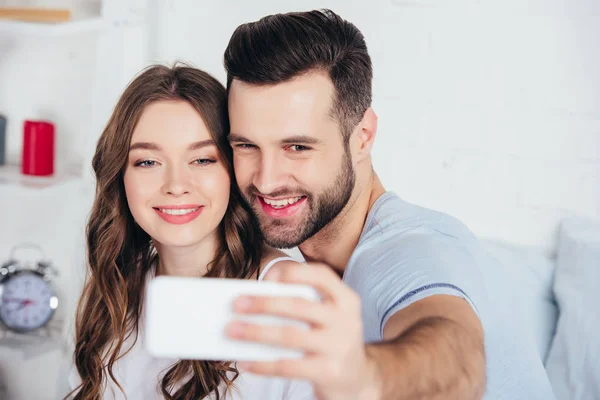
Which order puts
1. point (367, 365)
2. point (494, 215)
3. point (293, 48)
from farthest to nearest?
1. point (494, 215)
2. point (293, 48)
3. point (367, 365)

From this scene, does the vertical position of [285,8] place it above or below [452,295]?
above

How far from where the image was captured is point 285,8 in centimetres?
217

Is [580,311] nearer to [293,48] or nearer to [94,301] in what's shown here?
[293,48]

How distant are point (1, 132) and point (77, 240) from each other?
403 mm

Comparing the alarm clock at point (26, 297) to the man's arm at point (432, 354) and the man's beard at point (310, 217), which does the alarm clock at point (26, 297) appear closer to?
the man's beard at point (310, 217)

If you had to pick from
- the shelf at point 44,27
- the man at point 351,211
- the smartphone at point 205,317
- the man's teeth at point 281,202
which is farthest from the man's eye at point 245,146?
the shelf at point 44,27

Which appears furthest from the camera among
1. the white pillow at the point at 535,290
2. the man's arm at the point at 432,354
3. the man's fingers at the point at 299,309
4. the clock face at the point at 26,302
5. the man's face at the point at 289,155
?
the clock face at the point at 26,302

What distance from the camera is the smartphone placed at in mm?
656

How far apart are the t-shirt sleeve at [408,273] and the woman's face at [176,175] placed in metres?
0.32

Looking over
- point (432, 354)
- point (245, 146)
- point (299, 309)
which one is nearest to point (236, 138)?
Result: point (245, 146)

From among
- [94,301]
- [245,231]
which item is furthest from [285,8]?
[94,301]

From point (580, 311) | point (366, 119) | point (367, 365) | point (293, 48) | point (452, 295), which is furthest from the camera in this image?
point (580, 311)

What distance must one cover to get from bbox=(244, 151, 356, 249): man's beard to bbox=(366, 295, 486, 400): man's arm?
1.51ft

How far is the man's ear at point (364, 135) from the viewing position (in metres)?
1.51
